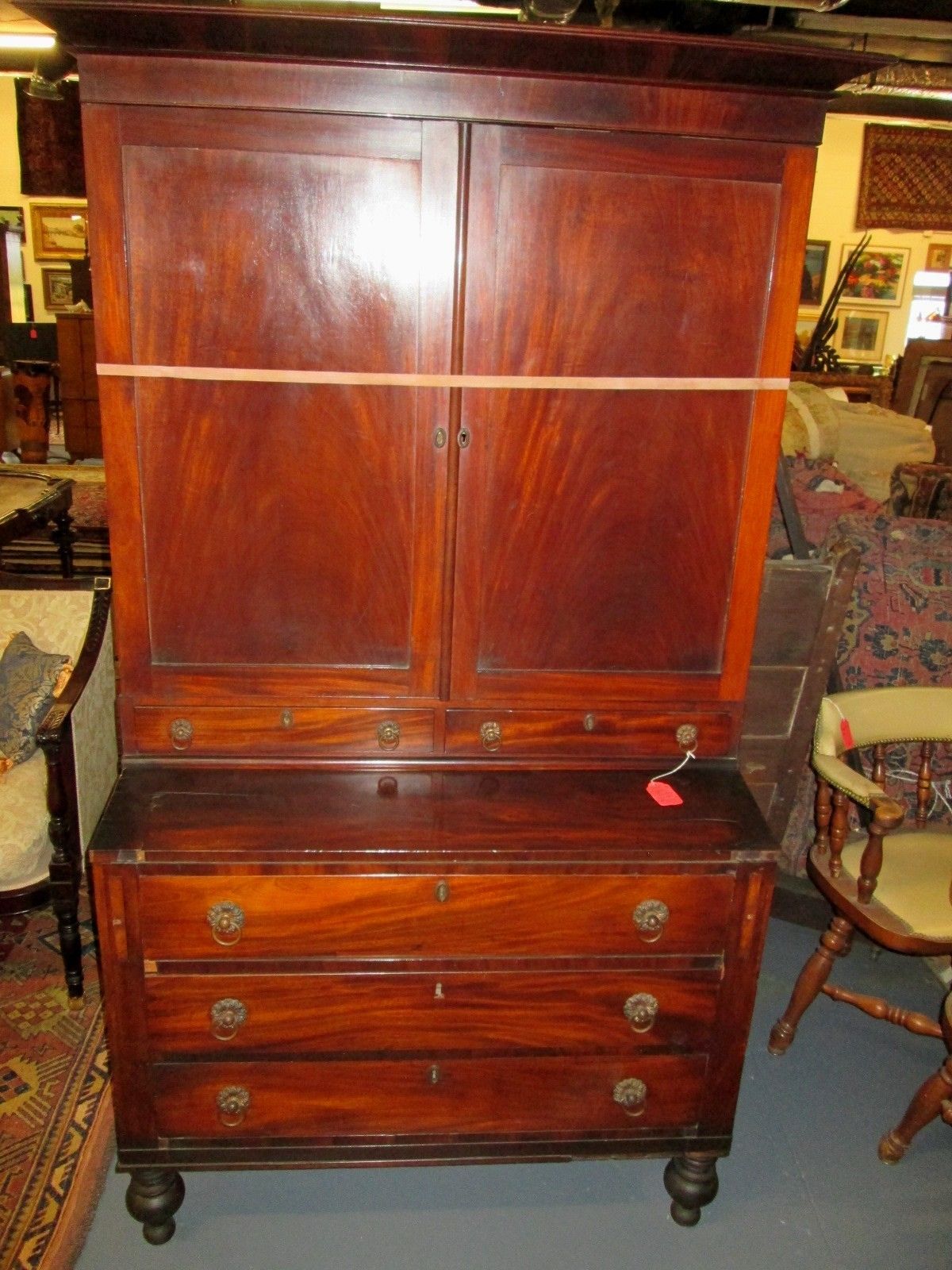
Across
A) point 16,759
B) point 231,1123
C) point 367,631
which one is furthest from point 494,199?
point 16,759

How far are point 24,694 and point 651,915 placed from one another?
1868 millimetres

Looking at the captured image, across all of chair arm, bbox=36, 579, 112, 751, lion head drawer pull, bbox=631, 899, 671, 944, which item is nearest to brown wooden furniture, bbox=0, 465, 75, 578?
chair arm, bbox=36, 579, 112, 751

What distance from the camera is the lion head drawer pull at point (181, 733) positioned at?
1.88 m

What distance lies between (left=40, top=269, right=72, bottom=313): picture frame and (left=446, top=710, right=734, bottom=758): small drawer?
9817mm

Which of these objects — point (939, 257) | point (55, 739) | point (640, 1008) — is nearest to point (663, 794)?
point (640, 1008)

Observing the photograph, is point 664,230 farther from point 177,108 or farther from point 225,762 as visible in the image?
point 225,762

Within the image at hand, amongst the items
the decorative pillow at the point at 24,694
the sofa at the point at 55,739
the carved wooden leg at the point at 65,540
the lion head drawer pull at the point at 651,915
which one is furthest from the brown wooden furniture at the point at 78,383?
the lion head drawer pull at the point at 651,915

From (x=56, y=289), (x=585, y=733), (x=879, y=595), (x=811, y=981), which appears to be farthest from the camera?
(x=56, y=289)

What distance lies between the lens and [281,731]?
191cm

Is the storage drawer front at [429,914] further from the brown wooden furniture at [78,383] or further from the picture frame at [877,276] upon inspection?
the picture frame at [877,276]

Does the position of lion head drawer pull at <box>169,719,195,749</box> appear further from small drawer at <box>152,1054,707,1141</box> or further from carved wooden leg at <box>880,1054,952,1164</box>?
carved wooden leg at <box>880,1054,952,1164</box>

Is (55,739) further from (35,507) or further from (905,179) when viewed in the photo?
(905,179)

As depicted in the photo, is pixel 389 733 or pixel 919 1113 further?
pixel 919 1113

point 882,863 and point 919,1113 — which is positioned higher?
point 882,863
